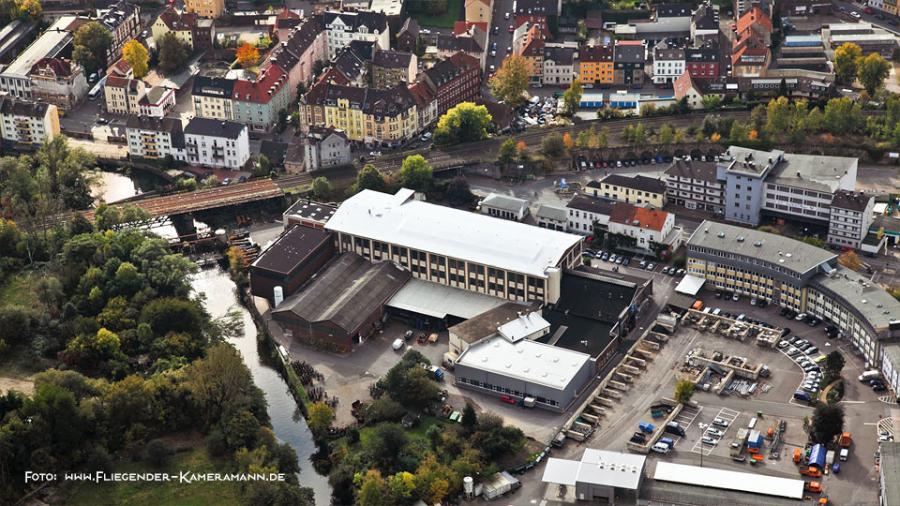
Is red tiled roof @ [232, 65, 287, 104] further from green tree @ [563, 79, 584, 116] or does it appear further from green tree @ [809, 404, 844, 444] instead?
green tree @ [809, 404, 844, 444]

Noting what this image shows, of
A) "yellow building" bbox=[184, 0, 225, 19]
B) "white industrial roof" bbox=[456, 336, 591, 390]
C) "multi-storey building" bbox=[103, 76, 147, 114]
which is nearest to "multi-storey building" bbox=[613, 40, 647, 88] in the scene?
"yellow building" bbox=[184, 0, 225, 19]

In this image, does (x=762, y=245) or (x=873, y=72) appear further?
(x=873, y=72)

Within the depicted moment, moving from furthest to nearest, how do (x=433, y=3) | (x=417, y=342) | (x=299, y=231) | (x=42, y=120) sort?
1. (x=433, y=3)
2. (x=42, y=120)
3. (x=299, y=231)
4. (x=417, y=342)

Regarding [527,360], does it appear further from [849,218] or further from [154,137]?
[154,137]

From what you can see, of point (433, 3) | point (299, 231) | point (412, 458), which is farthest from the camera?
point (433, 3)

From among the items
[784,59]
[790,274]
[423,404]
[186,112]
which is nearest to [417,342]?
[423,404]

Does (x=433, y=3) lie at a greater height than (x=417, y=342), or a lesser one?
greater

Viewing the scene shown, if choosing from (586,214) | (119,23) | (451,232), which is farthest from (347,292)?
(119,23)

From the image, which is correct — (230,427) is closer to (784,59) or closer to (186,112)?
(186,112)
